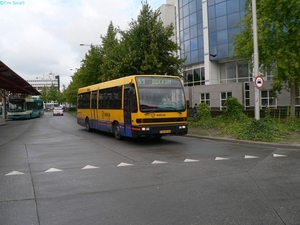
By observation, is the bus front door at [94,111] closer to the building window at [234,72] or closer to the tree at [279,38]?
the tree at [279,38]

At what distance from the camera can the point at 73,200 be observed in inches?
211

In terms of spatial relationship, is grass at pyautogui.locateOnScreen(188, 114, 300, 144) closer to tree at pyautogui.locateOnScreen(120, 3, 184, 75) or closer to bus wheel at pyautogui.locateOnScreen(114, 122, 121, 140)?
bus wheel at pyautogui.locateOnScreen(114, 122, 121, 140)

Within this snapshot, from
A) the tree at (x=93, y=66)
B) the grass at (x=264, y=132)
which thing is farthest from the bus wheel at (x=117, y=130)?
the tree at (x=93, y=66)

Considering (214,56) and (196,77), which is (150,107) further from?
(196,77)

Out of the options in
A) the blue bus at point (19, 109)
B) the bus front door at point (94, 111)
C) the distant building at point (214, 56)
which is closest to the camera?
the bus front door at point (94, 111)

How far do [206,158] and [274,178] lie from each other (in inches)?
111

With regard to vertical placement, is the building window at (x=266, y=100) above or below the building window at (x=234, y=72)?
below

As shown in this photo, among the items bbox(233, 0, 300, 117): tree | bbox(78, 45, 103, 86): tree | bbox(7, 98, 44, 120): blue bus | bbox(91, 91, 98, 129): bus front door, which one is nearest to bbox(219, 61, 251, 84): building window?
bbox(78, 45, 103, 86): tree

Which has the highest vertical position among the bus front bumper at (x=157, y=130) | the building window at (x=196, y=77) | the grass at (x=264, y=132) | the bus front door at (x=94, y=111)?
the building window at (x=196, y=77)

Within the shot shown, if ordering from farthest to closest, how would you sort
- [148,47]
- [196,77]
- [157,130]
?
[196,77]
[148,47]
[157,130]

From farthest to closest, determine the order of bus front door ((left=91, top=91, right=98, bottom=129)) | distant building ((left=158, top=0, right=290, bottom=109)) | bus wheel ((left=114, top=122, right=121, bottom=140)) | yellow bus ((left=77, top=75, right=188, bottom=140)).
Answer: distant building ((left=158, top=0, right=290, bottom=109)) → bus front door ((left=91, top=91, right=98, bottom=129)) → bus wheel ((left=114, top=122, right=121, bottom=140)) → yellow bus ((left=77, top=75, right=188, bottom=140))

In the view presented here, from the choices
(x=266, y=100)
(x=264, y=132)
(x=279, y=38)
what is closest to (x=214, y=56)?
(x=266, y=100)

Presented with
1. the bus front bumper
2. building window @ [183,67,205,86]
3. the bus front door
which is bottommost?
the bus front bumper

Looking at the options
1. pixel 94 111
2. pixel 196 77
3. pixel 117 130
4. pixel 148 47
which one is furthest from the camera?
Result: pixel 196 77
